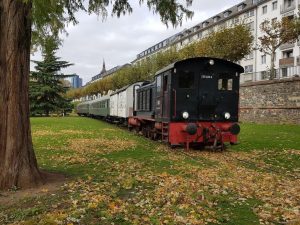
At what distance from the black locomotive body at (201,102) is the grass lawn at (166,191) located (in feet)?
4.59

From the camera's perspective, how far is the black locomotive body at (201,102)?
1523 cm

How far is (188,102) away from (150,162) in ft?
13.5

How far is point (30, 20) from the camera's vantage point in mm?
8617

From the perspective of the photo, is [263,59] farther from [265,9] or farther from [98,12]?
[98,12]

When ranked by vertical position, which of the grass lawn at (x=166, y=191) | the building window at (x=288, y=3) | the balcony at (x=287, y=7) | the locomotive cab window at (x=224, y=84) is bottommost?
the grass lawn at (x=166, y=191)

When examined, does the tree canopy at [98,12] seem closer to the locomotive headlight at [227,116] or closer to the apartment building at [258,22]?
the locomotive headlight at [227,116]

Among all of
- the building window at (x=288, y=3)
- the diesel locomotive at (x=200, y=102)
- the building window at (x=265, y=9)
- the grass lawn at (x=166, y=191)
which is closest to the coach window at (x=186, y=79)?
the diesel locomotive at (x=200, y=102)

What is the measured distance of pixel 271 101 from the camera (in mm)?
33656

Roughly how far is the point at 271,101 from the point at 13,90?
1127 inches

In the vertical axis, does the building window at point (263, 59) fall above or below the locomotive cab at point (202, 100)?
above

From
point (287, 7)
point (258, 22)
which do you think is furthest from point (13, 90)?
point (258, 22)

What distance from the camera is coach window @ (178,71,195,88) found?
15.5 m

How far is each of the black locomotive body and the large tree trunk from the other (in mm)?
7451

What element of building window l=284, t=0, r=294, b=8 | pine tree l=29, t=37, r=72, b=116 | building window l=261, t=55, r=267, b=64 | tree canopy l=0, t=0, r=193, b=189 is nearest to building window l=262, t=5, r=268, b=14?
building window l=284, t=0, r=294, b=8
